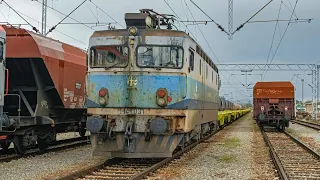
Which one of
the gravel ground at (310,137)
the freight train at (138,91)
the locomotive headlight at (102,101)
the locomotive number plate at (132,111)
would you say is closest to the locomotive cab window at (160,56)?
the freight train at (138,91)

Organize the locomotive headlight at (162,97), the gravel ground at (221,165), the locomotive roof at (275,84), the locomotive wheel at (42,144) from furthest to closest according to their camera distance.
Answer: the locomotive roof at (275,84)
the locomotive wheel at (42,144)
the locomotive headlight at (162,97)
the gravel ground at (221,165)

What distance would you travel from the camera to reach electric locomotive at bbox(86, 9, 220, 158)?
10.9 m

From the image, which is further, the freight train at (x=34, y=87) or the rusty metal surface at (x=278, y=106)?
the rusty metal surface at (x=278, y=106)

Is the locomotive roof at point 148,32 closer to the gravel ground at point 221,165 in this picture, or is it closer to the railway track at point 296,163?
the gravel ground at point 221,165

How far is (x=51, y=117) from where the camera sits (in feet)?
49.1

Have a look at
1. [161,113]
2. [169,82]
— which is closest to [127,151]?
[161,113]

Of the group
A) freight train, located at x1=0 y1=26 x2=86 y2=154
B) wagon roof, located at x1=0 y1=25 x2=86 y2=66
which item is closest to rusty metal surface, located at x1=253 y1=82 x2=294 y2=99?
freight train, located at x1=0 y1=26 x2=86 y2=154

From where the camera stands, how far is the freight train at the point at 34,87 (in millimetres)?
13172

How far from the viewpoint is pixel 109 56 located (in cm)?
1153

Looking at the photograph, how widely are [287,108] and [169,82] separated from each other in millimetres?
18033

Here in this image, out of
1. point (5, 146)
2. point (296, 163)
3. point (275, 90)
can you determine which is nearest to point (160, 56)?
point (296, 163)

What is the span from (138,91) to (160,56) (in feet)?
3.60

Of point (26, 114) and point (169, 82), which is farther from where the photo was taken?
point (26, 114)

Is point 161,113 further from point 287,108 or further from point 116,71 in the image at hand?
point 287,108
